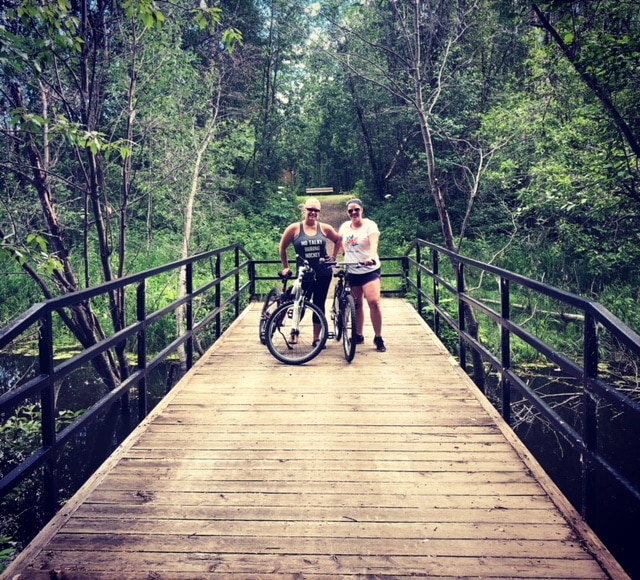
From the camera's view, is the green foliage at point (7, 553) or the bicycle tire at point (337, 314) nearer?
the green foliage at point (7, 553)

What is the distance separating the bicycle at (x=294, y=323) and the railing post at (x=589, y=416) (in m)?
3.83

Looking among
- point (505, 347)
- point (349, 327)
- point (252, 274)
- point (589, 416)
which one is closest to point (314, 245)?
point (349, 327)

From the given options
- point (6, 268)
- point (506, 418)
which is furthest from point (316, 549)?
point (6, 268)

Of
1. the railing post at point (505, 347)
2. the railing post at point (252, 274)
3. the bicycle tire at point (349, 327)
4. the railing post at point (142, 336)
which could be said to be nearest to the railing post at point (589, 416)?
the railing post at point (505, 347)

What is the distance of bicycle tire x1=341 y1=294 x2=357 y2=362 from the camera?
22.9 ft

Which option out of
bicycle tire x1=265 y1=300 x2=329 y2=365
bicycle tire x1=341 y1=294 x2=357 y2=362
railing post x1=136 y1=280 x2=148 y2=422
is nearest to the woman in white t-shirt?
bicycle tire x1=341 y1=294 x2=357 y2=362

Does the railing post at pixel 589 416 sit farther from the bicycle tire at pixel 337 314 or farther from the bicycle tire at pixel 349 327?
the bicycle tire at pixel 337 314

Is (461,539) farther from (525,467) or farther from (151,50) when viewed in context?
(151,50)

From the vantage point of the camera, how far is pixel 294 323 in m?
6.97

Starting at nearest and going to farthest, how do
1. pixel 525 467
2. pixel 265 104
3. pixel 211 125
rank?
pixel 525 467, pixel 211 125, pixel 265 104

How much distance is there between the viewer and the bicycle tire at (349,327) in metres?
6.99

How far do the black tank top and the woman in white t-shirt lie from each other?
0.26 meters

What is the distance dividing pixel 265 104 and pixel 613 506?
22.9 metres

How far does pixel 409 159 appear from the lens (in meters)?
25.4
